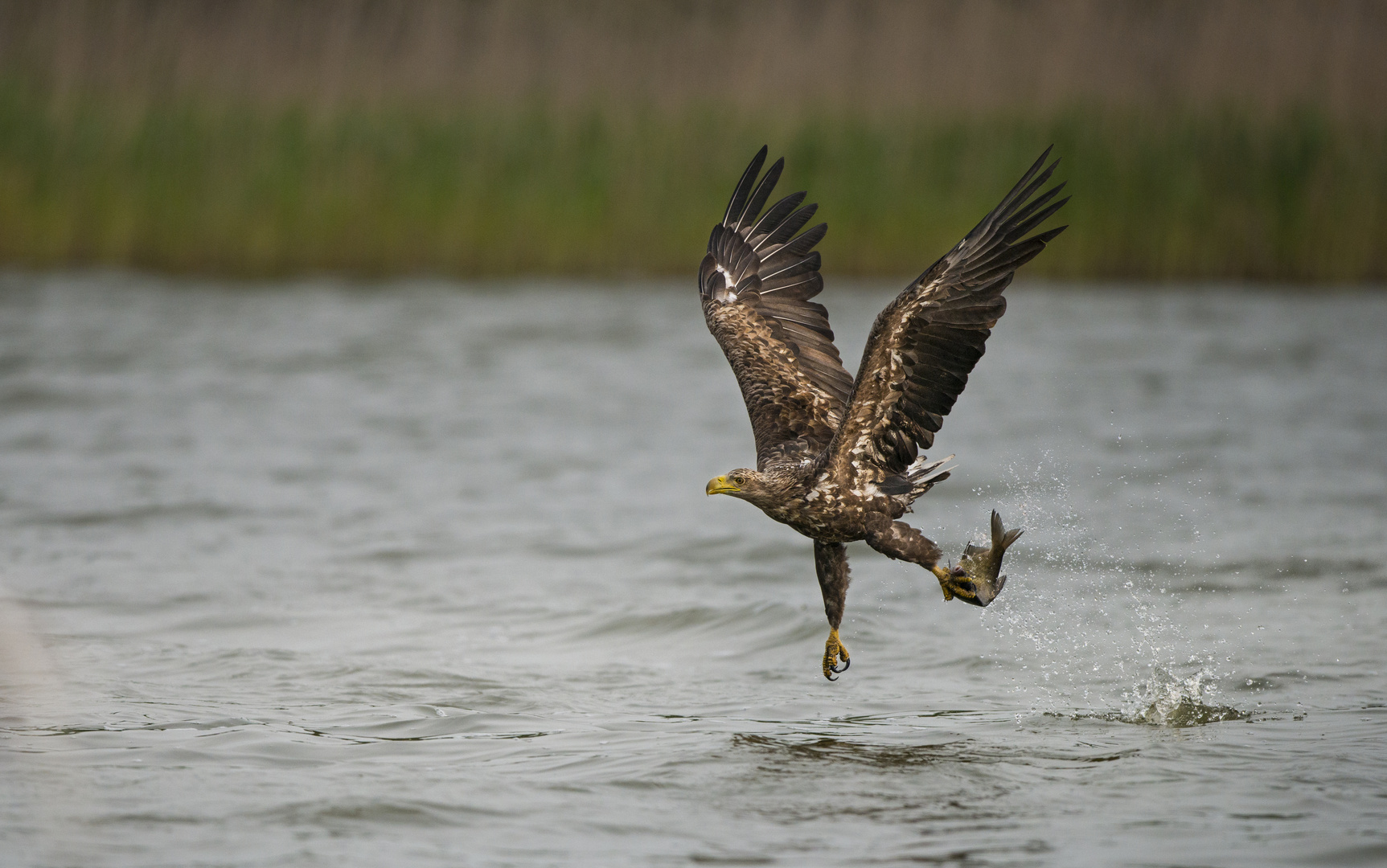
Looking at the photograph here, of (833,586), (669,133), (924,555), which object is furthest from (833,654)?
(669,133)

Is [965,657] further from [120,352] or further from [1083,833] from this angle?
[120,352]

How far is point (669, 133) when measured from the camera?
1684 centimetres

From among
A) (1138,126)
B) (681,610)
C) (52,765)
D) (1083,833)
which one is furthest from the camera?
(1138,126)

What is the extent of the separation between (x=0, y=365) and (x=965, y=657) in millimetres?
10459

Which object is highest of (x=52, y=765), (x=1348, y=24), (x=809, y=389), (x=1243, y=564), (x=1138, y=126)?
(x=1348, y=24)

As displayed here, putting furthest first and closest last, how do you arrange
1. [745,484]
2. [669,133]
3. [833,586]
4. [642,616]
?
[669,133]
[642,616]
[833,586]
[745,484]

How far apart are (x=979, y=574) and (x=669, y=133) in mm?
11856

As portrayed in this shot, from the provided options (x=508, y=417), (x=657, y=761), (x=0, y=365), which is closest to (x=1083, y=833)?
(x=657, y=761)

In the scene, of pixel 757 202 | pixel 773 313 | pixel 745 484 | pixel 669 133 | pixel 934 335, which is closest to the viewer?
pixel 934 335

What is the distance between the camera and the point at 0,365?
46.9 ft

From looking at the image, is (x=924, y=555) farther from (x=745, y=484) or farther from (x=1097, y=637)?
(x=1097, y=637)

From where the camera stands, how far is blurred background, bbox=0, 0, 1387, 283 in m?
16.1

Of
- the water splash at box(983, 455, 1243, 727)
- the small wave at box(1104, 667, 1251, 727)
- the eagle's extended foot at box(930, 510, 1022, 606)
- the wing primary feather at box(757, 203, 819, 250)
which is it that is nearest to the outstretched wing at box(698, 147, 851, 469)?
the wing primary feather at box(757, 203, 819, 250)

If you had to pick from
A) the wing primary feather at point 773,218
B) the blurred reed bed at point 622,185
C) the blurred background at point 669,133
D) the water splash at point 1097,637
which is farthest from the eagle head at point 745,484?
the blurred background at point 669,133
